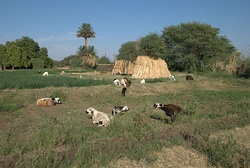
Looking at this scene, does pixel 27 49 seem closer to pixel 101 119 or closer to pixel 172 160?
pixel 101 119

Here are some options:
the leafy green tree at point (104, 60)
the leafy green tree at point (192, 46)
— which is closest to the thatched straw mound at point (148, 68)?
the leafy green tree at point (192, 46)

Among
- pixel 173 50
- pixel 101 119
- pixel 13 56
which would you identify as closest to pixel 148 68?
pixel 173 50

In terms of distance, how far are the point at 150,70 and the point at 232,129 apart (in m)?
23.3

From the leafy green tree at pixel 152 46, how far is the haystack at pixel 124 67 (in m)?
10.0

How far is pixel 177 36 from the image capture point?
4219cm

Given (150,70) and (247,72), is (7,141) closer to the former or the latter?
(150,70)

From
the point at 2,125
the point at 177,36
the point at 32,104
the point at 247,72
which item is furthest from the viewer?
the point at 177,36

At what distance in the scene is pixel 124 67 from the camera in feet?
135

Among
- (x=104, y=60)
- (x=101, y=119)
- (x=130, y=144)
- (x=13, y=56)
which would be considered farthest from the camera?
(x=104, y=60)

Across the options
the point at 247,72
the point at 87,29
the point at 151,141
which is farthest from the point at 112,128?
the point at 87,29

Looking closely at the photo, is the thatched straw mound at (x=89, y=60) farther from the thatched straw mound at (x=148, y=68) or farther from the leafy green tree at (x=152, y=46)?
the thatched straw mound at (x=148, y=68)

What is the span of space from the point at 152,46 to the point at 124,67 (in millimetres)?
12545

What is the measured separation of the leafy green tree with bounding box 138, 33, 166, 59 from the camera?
2928cm

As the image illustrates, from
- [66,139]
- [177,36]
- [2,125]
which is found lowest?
[2,125]
